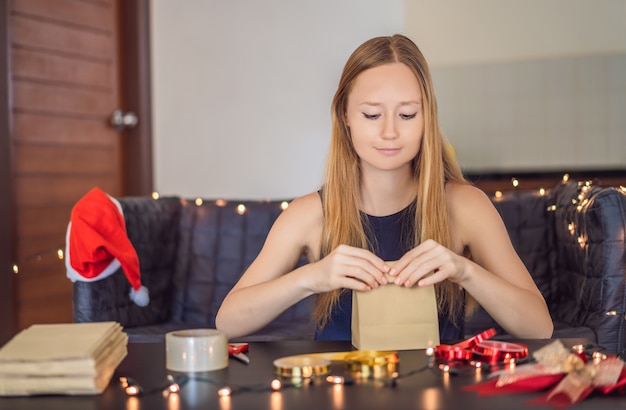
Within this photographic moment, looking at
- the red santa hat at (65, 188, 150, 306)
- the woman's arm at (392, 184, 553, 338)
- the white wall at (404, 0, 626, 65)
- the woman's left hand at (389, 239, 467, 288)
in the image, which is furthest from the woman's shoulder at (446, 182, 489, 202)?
the white wall at (404, 0, 626, 65)

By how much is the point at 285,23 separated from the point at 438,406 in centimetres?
338

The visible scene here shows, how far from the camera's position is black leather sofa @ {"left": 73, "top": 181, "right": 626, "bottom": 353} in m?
2.32

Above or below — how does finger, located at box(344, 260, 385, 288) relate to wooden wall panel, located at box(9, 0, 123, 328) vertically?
below

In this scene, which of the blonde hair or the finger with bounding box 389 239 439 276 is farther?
the blonde hair

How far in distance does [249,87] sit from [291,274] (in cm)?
276

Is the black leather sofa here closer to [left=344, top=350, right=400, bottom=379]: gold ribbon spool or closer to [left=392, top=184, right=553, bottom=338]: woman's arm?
[left=392, top=184, right=553, bottom=338]: woman's arm

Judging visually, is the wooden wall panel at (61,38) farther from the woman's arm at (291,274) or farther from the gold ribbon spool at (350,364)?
the gold ribbon spool at (350,364)

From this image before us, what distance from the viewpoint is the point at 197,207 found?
3031 millimetres

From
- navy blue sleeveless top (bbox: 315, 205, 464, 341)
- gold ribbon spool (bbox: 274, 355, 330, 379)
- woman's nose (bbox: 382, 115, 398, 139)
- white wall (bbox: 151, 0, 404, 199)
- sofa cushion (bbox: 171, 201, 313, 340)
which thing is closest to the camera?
gold ribbon spool (bbox: 274, 355, 330, 379)

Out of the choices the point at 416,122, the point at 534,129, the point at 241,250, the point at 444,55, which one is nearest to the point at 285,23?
the point at 444,55

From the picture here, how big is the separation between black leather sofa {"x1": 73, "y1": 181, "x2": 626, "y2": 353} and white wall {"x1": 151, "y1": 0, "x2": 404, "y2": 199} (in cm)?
121

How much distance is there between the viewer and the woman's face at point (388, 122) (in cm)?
160

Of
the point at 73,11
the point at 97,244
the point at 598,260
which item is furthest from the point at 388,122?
the point at 73,11

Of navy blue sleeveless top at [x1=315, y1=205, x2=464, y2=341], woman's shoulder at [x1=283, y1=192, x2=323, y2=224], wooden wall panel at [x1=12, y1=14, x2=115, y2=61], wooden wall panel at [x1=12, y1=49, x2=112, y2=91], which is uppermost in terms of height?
wooden wall panel at [x1=12, y1=14, x2=115, y2=61]
